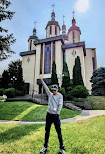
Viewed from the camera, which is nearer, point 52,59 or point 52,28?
point 52,59

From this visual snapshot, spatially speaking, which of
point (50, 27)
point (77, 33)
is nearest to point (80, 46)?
point (77, 33)

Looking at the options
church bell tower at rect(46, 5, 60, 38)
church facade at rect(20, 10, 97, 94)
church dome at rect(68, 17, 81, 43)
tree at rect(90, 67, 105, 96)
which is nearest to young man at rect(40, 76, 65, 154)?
tree at rect(90, 67, 105, 96)

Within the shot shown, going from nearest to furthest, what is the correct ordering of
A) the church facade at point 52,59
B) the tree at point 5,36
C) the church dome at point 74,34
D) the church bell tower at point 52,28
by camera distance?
the tree at point 5,36 < the church facade at point 52,59 < the church dome at point 74,34 < the church bell tower at point 52,28

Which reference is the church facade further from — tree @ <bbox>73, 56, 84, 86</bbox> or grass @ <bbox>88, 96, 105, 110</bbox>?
grass @ <bbox>88, 96, 105, 110</bbox>

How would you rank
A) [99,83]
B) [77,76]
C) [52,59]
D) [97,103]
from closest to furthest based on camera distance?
[97,103], [99,83], [77,76], [52,59]

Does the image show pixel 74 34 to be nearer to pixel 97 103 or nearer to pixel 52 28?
pixel 52 28

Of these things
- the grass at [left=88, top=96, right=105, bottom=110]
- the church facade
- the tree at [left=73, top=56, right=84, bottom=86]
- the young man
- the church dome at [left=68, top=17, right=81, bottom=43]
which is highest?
the church dome at [left=68, top=17, right=81, bottom=43]

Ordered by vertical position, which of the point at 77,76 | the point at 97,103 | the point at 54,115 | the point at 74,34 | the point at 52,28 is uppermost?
the point at 52,28

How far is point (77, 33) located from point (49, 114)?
3691 centimetres

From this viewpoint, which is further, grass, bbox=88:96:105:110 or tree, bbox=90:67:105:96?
tree, bbox=90:67:105:96

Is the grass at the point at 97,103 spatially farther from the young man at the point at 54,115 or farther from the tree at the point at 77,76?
the young man at the point at 54,115

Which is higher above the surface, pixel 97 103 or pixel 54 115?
pixel 54 115

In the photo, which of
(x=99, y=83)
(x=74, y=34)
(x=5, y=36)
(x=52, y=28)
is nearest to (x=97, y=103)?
(x=99, y=83)

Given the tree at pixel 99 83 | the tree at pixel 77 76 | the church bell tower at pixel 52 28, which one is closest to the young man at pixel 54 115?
the tree at pixel 99 83
